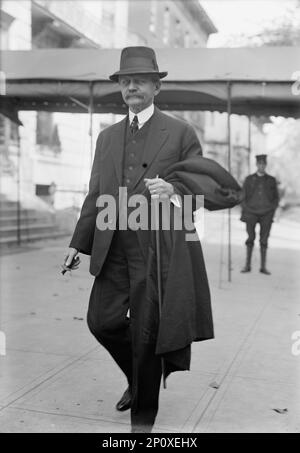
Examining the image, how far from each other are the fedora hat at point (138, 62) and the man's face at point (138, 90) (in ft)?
0.13

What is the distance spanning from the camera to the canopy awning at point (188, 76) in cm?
820

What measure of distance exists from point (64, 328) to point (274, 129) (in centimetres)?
1496

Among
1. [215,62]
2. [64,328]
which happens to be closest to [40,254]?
[215,62]

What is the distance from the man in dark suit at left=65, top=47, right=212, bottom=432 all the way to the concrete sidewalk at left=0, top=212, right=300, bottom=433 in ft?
1.48

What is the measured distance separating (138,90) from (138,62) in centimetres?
15

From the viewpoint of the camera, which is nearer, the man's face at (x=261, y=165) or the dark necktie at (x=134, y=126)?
the dark necktie at (x=134, y=126)

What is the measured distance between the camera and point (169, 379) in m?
4.25

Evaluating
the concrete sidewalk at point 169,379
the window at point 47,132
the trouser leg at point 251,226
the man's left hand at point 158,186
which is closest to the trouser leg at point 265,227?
the trouser leg at point 251,226

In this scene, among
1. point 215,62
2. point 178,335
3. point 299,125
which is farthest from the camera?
point 299,125

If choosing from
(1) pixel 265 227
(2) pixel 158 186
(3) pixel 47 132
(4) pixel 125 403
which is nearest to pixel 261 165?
(1) pixel 265 227

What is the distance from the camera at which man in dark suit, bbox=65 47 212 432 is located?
3111mm

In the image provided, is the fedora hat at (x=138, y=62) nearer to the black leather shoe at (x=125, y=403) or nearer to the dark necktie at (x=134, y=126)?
the dark necktie at (x=134, y=126)

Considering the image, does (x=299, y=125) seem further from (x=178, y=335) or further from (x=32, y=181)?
(x=178, y=335)
